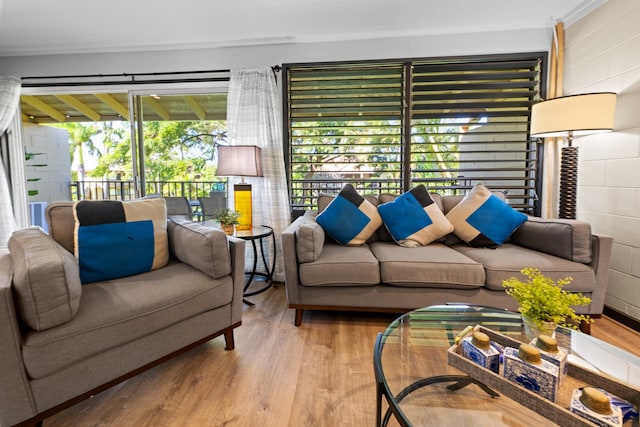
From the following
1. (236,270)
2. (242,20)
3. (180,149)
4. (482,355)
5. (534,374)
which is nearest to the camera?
(534,374)

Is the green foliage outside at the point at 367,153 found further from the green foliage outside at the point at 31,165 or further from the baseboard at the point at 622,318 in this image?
the green foliage outside at the point at 31,165

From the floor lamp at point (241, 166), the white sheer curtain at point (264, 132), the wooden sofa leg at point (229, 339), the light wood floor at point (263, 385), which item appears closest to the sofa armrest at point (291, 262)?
the light wood floor at point (263, 385)

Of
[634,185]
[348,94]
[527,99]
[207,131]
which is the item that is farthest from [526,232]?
[207,131]

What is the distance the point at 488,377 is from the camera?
98cm

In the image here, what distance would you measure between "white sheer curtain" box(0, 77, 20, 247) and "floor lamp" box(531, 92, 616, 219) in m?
4.96

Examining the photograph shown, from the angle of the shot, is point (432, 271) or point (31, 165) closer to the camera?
point (432, 271)

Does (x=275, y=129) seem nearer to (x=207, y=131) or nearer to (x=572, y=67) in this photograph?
(x=207, y=131)

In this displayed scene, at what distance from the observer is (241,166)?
2.57 m

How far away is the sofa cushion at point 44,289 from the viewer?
112cm

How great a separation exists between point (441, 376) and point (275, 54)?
3059 millimetres

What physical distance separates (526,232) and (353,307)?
1455 mm

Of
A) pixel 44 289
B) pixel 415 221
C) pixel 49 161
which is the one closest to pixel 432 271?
pixel 415 221

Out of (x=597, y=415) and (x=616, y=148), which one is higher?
(x=616, y=148)

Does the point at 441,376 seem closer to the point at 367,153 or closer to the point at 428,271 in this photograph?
the point at 428,271
